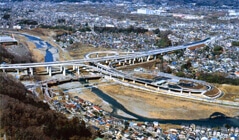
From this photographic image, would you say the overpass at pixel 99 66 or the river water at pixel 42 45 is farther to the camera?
the river water at pixel 42 45

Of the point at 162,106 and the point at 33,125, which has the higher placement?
the point at 33,125

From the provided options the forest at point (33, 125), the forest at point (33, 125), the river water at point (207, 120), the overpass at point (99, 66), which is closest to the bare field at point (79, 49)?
the overpass at point (99, 66)

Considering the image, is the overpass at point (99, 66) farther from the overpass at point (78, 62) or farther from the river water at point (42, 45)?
the river water at point (42, 45)

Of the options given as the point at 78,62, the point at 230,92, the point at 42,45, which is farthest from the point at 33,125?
the point at 42,45

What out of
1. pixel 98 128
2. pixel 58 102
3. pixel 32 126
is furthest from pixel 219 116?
pixel 32 126

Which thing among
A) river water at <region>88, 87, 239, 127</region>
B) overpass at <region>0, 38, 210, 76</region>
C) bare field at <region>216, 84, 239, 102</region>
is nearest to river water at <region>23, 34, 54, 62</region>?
overpass at <region>0, 38, 210, 76</region>

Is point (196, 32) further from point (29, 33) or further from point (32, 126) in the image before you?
point (32, 126)

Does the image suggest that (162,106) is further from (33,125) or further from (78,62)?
(78,62)

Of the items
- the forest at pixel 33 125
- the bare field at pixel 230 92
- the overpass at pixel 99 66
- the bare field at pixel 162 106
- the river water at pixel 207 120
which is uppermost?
the forest at pixel 33 125

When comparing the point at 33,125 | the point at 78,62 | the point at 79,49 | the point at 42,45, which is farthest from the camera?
the point at 42,45

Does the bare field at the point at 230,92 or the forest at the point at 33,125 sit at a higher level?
the forest at the point at 33,125
